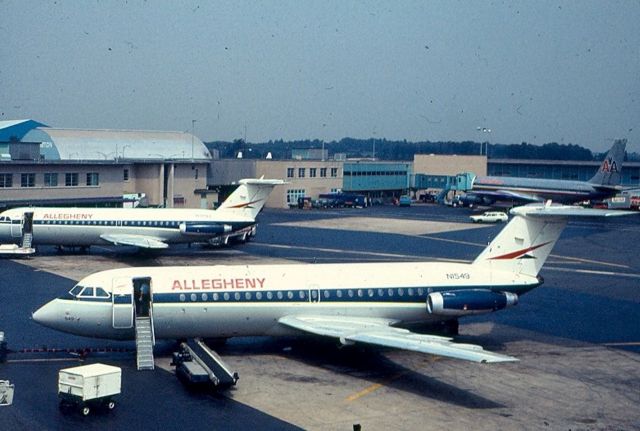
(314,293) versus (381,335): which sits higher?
(314,293)

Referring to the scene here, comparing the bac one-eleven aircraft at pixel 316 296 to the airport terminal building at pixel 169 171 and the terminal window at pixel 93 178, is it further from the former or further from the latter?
the terminal window at pixel 93 178

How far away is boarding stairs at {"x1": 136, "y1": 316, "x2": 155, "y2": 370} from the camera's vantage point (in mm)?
24336

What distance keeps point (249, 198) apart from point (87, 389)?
3518cm

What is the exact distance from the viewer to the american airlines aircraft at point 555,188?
91.1m

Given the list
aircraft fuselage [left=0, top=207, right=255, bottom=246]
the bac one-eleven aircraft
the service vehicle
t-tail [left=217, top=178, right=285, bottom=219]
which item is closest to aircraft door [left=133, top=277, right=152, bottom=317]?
the bac one-eleven aircraft

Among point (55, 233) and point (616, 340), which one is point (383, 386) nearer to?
point (616, 340)

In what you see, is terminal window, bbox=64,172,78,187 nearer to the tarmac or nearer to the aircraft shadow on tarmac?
the tarmac

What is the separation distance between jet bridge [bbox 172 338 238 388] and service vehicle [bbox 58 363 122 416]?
8.57ft

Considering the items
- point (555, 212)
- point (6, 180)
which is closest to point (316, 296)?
point (555, 212)

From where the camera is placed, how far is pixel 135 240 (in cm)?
5141

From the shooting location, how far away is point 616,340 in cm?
3047

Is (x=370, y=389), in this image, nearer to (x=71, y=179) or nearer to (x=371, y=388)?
(x=371, y=388)

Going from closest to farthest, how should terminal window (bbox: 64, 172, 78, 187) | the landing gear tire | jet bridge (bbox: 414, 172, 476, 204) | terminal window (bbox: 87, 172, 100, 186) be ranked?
the landing gear tire → terminal window (bbox: 64, 172, 78, 187) → terminal window (bbox: 87, 172, 100, 186) → jet bridge (bbox: 414, 172, 476, 204)

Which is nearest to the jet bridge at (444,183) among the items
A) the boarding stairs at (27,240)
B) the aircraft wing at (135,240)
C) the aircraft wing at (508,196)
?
the aircraft wing at (508,196)
